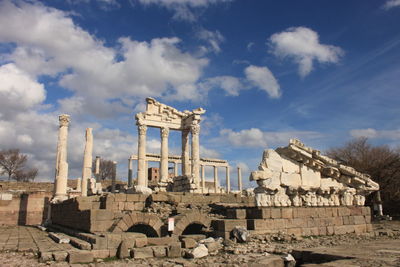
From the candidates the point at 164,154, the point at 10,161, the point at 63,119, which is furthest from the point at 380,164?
the point at 10,161

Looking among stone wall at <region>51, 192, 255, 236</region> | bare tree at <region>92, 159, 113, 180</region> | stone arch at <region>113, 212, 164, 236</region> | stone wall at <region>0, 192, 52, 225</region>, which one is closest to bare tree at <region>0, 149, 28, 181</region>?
bare tree at <region>92, 159, 113, 180</region>

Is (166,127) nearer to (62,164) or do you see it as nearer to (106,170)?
(62,164)

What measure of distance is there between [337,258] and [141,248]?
15.9ft

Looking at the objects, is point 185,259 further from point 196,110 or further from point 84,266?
point 196,110

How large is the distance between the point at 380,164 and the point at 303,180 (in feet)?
63.6

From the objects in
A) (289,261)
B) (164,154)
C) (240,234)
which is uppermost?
(164,154)

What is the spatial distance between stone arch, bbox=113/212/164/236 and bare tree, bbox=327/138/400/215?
23.2m

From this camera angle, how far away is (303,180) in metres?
12.8

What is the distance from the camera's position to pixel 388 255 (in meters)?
6.77

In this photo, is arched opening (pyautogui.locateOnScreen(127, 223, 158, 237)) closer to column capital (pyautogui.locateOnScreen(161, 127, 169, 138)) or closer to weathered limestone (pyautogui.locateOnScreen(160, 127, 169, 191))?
weathered limestone (pyautogui.locateOnScreen(160, 127, 169, 191))

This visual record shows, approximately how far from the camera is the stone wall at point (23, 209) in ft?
81.2

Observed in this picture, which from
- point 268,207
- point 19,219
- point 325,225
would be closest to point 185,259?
point 268,207

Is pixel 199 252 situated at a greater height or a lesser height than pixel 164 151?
lesser

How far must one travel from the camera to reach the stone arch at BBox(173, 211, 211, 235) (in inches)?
435
